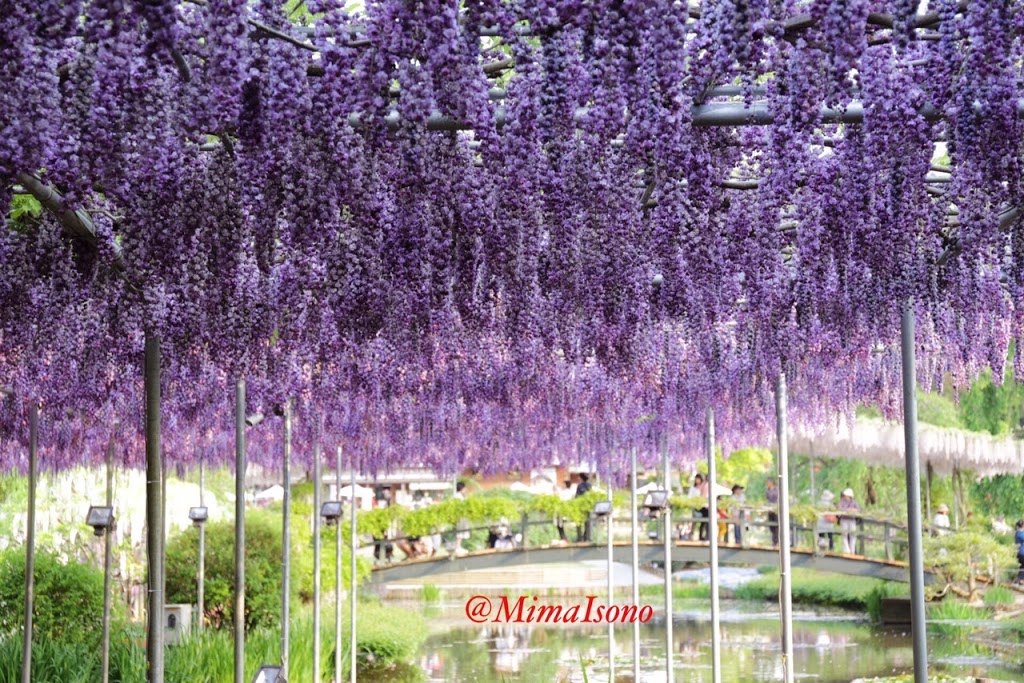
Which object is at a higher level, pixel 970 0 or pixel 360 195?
pixel 970 0

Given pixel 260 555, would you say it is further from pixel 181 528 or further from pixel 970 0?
pixel 970 0

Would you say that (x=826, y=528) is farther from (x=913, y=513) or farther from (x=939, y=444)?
(x=913, y=513)

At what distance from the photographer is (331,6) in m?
3.53

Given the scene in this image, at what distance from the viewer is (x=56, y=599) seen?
37.9 ft

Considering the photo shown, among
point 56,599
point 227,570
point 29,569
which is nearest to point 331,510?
point 56,599

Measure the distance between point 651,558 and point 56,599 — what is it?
9186 mm

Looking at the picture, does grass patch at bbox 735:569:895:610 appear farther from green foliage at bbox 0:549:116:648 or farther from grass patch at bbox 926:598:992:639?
green foliage at bbox 0:549:116:648

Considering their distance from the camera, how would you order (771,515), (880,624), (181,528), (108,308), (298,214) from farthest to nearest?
1. (771,515)
2. (880,624)
3. (181,528)
4. (108,308)
5. (298,214)

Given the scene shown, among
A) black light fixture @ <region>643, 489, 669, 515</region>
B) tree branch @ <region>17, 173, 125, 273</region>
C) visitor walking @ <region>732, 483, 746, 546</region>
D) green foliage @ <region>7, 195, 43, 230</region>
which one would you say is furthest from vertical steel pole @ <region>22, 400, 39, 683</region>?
visitor walking @ <region>732, 483, 746, 546</region>

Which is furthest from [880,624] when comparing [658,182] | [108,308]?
[658,182]

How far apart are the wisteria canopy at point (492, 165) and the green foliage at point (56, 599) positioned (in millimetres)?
4404

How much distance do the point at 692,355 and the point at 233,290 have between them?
536cm

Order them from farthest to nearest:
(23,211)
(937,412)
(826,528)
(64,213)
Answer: (937,412) < (826,528) < (23,211) < (64,213)

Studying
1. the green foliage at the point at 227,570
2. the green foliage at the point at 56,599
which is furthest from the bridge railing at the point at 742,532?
the green foliage at the point at 56,599
